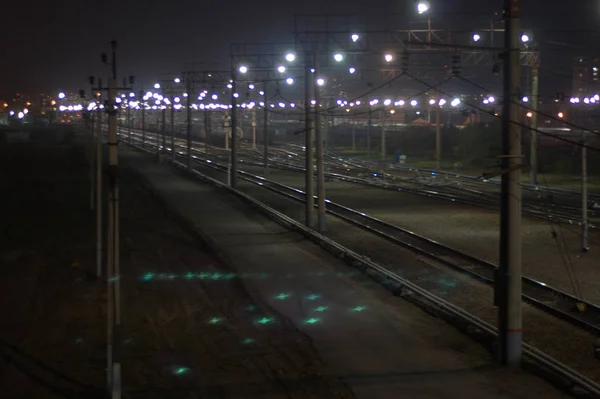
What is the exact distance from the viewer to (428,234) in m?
21.7

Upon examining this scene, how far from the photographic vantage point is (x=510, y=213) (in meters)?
9.05

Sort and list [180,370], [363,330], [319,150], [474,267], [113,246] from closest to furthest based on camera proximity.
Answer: [180,370] < [113,246] < [363,330] < [474,267] < [319,150]

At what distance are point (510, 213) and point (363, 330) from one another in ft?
9.81

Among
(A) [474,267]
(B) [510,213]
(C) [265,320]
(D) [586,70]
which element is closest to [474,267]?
(A) [474,267]

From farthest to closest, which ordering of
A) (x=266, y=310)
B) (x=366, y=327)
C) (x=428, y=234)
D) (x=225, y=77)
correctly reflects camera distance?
(x=225, y=77)
(x=428, y=234)
(x=266, y=310)
(x=366, y=327)

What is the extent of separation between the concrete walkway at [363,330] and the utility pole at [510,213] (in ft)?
1.28

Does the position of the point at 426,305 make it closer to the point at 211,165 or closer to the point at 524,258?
the point at 524,258

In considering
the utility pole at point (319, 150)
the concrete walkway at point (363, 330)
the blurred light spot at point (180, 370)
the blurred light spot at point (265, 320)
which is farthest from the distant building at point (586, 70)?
the blurred light spot at point (180, 370)

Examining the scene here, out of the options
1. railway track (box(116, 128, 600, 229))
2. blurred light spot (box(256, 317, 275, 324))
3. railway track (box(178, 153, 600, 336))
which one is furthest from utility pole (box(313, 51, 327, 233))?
blurred light spot (box(256, 317, 275, 324))

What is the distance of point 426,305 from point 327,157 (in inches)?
1765

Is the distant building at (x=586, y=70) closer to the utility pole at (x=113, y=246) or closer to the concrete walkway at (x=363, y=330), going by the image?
the concrete walkway at (x=363, y=330)

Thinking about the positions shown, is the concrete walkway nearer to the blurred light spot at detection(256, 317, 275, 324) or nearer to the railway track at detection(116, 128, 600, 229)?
the blurred light spot at detection(256, 317, 275, 324)

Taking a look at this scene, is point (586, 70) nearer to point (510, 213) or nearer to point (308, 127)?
point (308, 127)

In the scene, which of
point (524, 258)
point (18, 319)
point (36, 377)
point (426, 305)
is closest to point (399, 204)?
point (524, 258)
